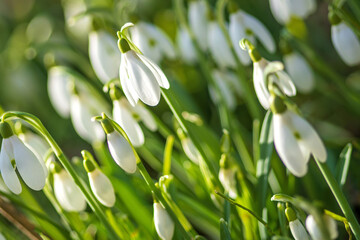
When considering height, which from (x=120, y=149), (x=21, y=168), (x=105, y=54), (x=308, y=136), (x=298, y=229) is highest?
(x=105, y=54)

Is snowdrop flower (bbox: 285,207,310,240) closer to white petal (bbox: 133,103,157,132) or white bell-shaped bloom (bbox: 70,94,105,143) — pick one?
white petal (bbox: 133,103,157,132)

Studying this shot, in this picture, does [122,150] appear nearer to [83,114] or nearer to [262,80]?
[262,80]

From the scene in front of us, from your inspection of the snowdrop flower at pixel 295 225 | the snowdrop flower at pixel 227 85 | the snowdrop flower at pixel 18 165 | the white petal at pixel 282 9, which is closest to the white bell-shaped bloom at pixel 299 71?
the white petal at pixel 282 9

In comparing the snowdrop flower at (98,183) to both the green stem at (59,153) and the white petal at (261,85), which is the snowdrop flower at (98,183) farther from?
the white petal at (261,85)

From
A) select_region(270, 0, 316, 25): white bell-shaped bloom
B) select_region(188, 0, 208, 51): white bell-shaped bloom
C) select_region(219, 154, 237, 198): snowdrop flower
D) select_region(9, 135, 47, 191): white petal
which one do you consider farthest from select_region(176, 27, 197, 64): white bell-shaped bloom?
select_region(9, 135, 47, 191): white petal

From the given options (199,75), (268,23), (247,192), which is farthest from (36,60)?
(247,192)

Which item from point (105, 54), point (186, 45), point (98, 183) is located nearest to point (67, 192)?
point (98, 183)
